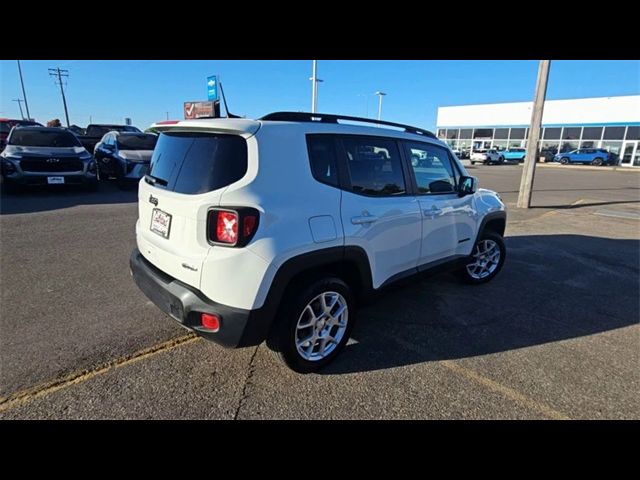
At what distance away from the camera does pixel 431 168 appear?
12.0 ft

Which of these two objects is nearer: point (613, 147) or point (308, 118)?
point (308, 118)

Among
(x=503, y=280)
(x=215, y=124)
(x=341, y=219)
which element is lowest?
(x=503, y=280)

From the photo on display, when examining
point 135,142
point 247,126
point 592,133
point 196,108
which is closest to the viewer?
point 247,126

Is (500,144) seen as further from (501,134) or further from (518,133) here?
(518,133)

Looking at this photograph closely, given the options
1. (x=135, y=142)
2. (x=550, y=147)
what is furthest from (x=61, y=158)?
(x=550, y=147)

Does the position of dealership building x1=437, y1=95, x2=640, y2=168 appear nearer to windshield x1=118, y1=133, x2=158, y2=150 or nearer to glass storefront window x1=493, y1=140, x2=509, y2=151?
glass storefront window x1=493, y1=140, x2=509, y2=151

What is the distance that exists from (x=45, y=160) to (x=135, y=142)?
2.60 meters

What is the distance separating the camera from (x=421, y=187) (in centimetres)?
344

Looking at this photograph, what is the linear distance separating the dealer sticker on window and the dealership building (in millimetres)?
35574

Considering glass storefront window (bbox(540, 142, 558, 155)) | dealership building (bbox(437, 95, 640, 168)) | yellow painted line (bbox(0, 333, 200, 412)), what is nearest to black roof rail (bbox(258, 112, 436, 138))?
yellow painted line (bbox(0, 333, 200, 412))
